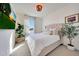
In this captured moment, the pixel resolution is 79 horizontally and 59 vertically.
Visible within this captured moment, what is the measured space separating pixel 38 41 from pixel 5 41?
0.46 metres

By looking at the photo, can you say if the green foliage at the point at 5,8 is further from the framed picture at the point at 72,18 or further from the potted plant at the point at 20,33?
the framed picture at the point at 72,18

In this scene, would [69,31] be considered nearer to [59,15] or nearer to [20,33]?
[59,15]

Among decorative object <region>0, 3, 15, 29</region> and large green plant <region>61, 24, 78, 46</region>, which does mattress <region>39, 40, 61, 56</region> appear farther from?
decorative object <region>0, 3, 15, 29</region>

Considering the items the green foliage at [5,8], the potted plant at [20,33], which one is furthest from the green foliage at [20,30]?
the green foliage at [5,8]

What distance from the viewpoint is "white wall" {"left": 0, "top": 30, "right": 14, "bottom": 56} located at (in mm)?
1710

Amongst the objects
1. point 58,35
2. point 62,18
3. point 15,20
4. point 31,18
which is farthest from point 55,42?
point 15,20

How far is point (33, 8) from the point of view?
1.73 metres

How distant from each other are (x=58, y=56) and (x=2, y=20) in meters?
0.92

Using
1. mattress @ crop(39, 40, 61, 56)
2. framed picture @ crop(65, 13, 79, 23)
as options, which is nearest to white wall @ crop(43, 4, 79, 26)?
framed picture @ crop(65, 13, 79, 23)

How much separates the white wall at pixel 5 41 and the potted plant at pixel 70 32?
734 millimetres

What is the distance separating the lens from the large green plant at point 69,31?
1695mm

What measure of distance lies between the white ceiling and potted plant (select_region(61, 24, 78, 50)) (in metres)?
0.29

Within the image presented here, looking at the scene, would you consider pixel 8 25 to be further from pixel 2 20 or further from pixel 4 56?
pixel 4 56

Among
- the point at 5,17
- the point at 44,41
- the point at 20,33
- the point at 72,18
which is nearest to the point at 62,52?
the point at 44,41
